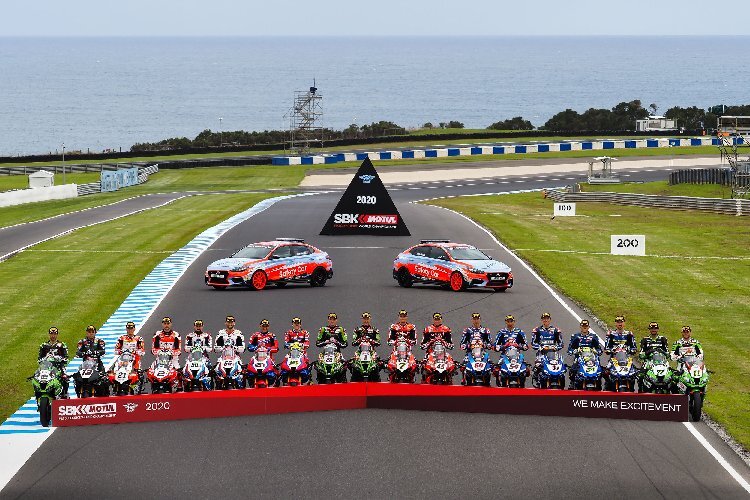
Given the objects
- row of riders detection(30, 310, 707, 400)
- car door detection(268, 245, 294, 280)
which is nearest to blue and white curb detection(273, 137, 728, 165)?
car door detection(268, 245, 294, 280)

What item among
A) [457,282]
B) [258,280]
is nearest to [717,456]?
[457,282]

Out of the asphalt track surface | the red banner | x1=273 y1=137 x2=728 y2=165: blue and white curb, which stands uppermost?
x1=273 y1=137 x2=728 y2=165: blue and white curb

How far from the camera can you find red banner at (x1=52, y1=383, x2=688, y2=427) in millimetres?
22016

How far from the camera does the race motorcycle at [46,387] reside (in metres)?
22.0

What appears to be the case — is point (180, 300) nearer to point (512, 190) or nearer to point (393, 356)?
point (393, 356)

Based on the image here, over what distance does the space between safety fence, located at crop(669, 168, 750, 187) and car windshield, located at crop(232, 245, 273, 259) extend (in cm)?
4565

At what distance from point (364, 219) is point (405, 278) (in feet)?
44.3

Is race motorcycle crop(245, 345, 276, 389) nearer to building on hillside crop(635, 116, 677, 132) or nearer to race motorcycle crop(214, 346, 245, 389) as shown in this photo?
race motorcycle crop(214, 346, 245, 389)

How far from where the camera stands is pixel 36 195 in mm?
75688

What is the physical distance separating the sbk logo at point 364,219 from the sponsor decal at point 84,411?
2917 centimetres

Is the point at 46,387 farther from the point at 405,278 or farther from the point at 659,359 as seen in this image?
the point at 405,278

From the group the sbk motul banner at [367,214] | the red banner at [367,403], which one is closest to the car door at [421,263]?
the sbk motul banner at [367,214]

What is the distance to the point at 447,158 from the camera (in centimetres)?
10981

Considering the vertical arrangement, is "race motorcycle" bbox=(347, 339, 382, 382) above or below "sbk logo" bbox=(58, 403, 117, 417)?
above
